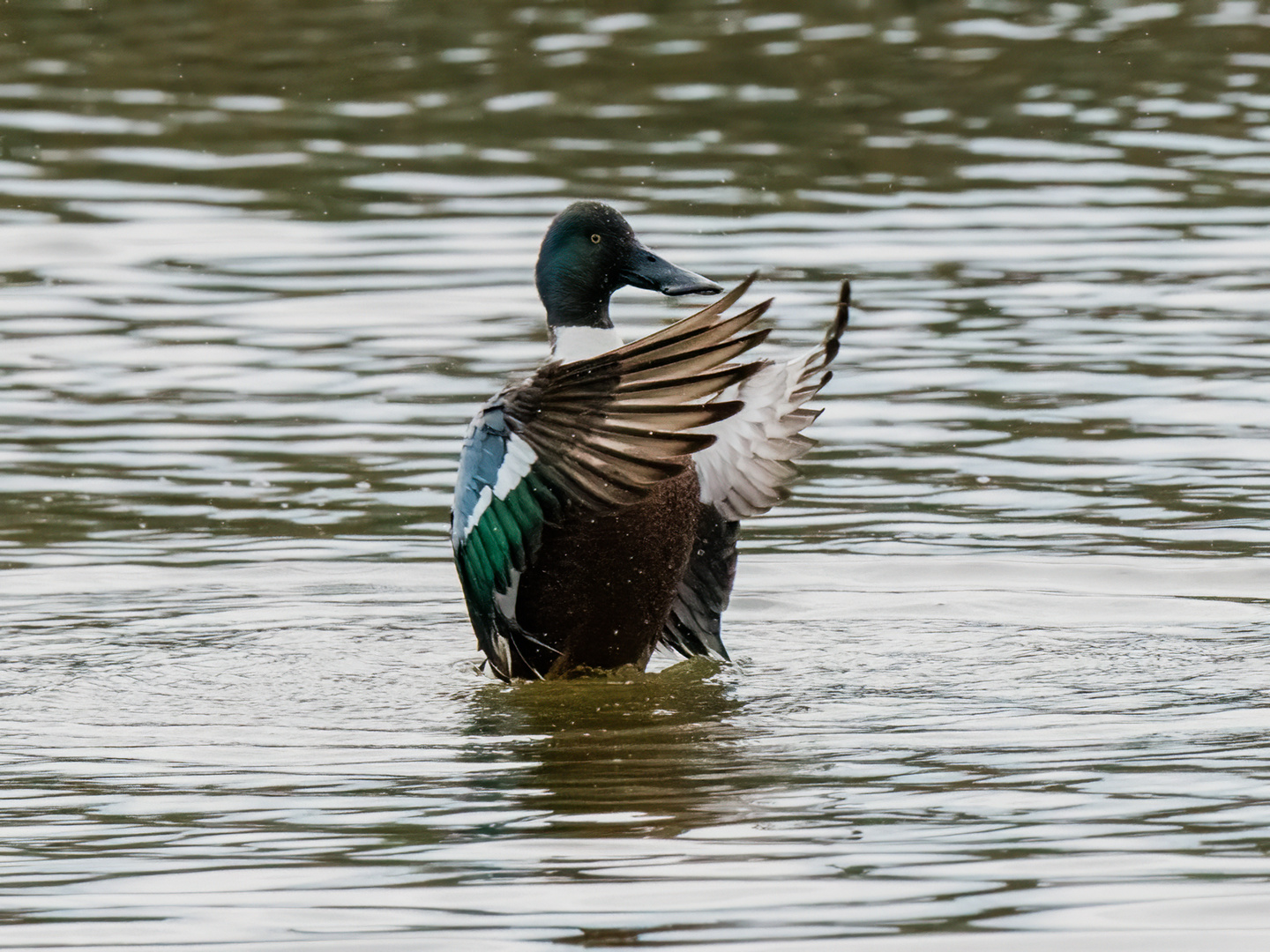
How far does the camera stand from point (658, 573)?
6.43 m

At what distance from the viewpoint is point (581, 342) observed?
665cm

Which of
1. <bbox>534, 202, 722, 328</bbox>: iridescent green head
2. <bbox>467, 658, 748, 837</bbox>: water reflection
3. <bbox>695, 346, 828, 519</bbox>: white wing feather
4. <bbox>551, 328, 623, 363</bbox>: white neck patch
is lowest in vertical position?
<bbox>467, 658, 748, 837</bbox>: water reflection

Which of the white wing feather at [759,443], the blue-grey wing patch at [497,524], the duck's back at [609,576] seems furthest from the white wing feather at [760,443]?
the blue-grey wing patch at [497,524]

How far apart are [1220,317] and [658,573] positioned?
5.45 meters

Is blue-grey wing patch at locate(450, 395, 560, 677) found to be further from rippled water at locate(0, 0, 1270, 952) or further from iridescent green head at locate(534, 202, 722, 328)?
iridescent green head at locate(534, 202, 722, 328)

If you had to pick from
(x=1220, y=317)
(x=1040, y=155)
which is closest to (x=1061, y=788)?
(x=1220, y=317)

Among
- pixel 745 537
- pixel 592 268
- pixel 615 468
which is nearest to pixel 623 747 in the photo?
pixel 615 468

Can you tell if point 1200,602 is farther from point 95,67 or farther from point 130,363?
point 95,67

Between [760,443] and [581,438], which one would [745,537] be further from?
[581,438]

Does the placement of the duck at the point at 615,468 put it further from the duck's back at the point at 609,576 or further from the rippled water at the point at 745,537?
the rippled water at the point at 745,537

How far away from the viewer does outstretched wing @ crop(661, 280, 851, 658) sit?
688cm

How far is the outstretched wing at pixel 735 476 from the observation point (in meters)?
6.88


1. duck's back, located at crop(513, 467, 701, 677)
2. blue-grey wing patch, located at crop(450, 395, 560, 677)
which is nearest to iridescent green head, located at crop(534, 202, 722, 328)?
duck's back, located at crop(513, 467, 701, 677)

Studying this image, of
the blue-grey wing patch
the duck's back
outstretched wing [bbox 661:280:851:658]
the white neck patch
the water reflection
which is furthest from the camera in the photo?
outstretched wing [bbox 661:280:851:658]
